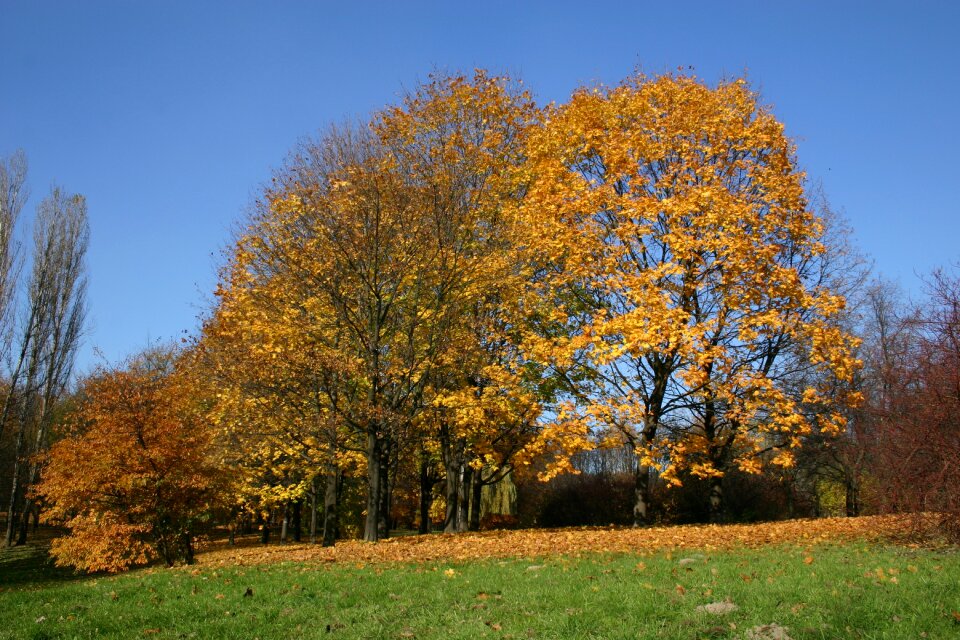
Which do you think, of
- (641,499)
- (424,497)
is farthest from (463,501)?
(641,499)

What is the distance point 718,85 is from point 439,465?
14.4 metres

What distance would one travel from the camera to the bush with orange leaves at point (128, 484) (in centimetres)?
1245

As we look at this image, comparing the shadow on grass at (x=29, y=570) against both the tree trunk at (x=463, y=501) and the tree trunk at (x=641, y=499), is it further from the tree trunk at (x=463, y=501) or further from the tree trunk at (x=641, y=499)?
the tree trunk at (x=641, y=499)

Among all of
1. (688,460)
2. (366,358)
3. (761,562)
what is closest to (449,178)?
(366,358)

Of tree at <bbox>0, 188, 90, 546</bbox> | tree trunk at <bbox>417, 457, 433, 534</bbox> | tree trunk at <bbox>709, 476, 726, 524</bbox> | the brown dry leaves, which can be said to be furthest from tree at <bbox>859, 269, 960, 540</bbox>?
tree at <bbox>0, 188, 90, 546</bbox>

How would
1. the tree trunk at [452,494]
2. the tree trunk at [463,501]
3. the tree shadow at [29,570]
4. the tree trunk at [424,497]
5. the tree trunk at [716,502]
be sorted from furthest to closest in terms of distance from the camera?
1. the tree trunk at [424,497]
2. the tree trunk at [463,501]
3. the tree trunk at [452,494]
4. the tree trunk at [716,502]
5. the tree shadow at [29,570]

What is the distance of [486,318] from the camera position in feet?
54.2

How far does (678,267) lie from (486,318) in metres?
5.17

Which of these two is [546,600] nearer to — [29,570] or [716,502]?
[716,502]

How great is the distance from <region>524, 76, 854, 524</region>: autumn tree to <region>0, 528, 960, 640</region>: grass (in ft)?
15.0

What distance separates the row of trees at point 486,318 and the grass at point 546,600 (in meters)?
4.10

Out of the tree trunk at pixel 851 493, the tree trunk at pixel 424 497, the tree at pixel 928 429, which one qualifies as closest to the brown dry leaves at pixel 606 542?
the tree at pixel 928 429

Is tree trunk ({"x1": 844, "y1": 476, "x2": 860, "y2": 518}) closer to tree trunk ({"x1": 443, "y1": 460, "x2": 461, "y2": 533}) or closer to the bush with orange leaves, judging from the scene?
tree trunk ({"x1": 443, "y1": 460, "x2": 461, "y2": 533})

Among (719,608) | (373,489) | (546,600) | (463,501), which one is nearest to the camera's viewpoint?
(719,608)
